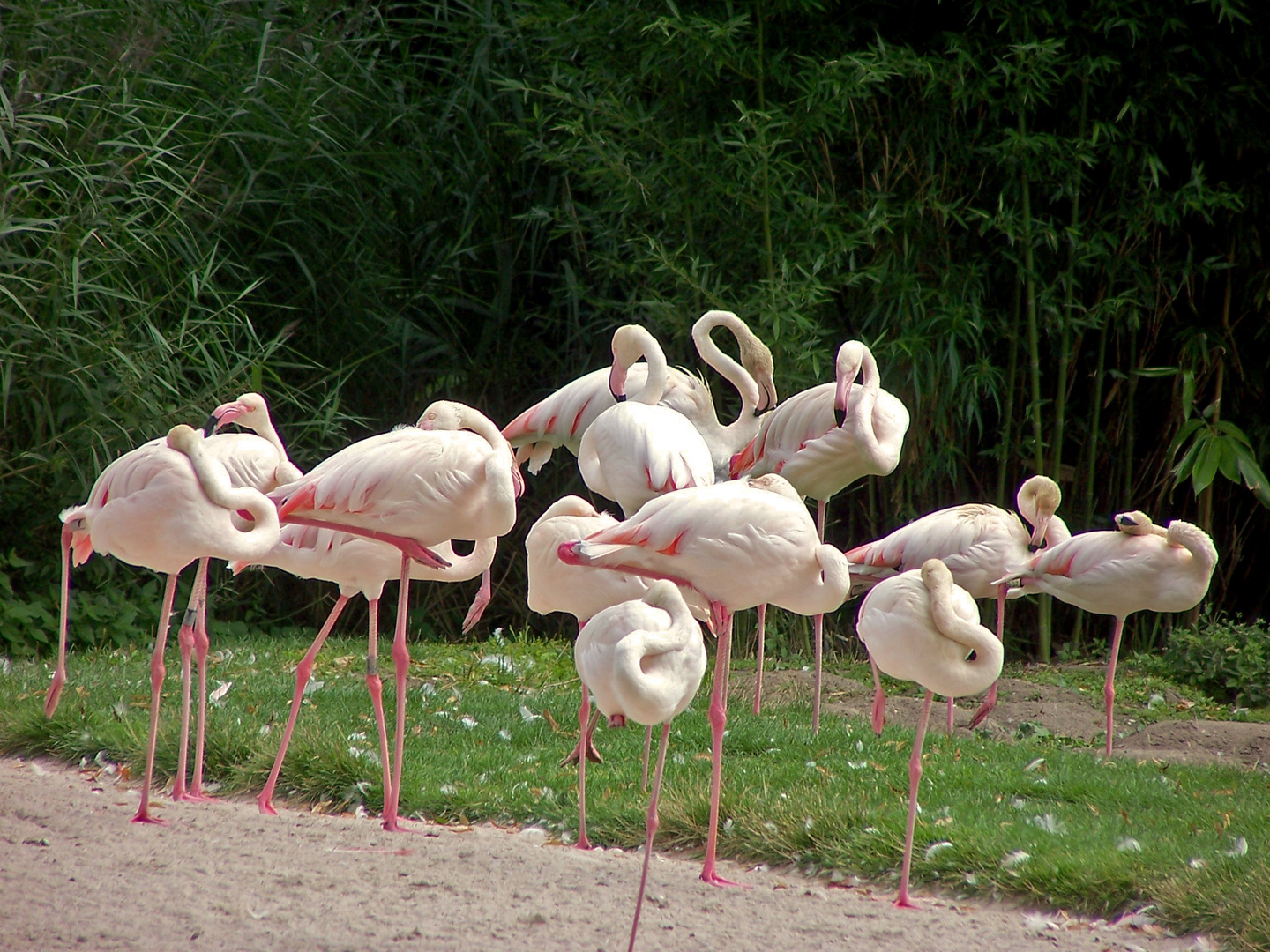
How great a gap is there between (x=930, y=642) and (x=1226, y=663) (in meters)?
3.53

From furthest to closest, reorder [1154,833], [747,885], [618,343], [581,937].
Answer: [618,343] < [1154,833] < [747,885] < [581,937]

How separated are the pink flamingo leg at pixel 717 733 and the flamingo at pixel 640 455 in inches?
34.9

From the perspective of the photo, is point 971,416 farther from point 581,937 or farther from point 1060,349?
point 581,937

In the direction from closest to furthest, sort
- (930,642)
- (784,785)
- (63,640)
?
(930,642) → (784,785) → (63,640)

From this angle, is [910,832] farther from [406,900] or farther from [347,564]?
[347,564]

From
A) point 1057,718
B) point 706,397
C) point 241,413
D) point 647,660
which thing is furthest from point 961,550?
point 241,413

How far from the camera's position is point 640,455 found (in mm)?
4387

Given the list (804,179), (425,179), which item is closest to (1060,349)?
(804,179)

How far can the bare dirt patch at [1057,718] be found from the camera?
4.66 m

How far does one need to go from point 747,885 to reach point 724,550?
0.81 m

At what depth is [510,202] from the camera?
7.57 m

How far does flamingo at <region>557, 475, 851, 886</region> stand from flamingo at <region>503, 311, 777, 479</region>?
1943 millimetres

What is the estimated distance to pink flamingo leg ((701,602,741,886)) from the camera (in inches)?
121

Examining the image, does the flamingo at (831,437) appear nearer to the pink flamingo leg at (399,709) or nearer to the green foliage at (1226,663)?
the pink flamingo leg at (399,709)
